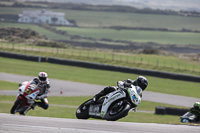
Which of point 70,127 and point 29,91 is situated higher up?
point 70,127

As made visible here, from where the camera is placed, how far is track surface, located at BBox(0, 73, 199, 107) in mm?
28766

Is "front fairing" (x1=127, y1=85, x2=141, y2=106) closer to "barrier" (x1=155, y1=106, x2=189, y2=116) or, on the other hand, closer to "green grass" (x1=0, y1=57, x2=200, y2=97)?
"barrier" (x1=155, y1=106, x2=189, y2=116)

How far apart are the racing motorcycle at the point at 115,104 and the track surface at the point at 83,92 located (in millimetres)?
16885

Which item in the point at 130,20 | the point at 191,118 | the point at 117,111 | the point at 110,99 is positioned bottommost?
the point at 130,20

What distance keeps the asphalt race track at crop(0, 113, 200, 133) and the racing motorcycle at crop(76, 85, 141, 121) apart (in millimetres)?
1882

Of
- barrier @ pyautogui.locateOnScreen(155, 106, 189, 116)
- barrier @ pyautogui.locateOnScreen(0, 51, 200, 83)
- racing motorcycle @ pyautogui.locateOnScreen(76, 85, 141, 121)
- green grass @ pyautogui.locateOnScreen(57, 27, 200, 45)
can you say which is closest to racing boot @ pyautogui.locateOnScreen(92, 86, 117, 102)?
racing motorcycle @ pyautogui.locateOnScreen(76, 85, 141, 121)

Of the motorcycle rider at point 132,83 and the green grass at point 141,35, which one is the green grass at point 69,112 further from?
the green grass at point 141,35

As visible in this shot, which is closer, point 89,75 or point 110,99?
point 110,99

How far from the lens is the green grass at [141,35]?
107 metres

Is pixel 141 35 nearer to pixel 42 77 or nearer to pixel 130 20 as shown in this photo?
pixel 130 20

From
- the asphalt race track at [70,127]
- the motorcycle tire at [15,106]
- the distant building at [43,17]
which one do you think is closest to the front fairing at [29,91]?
the motorcycle tire at [15,106]

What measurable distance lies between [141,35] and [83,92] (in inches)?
3307

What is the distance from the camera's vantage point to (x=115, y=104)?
11.2 metres

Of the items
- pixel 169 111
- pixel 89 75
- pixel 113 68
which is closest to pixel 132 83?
pixel 169 111
